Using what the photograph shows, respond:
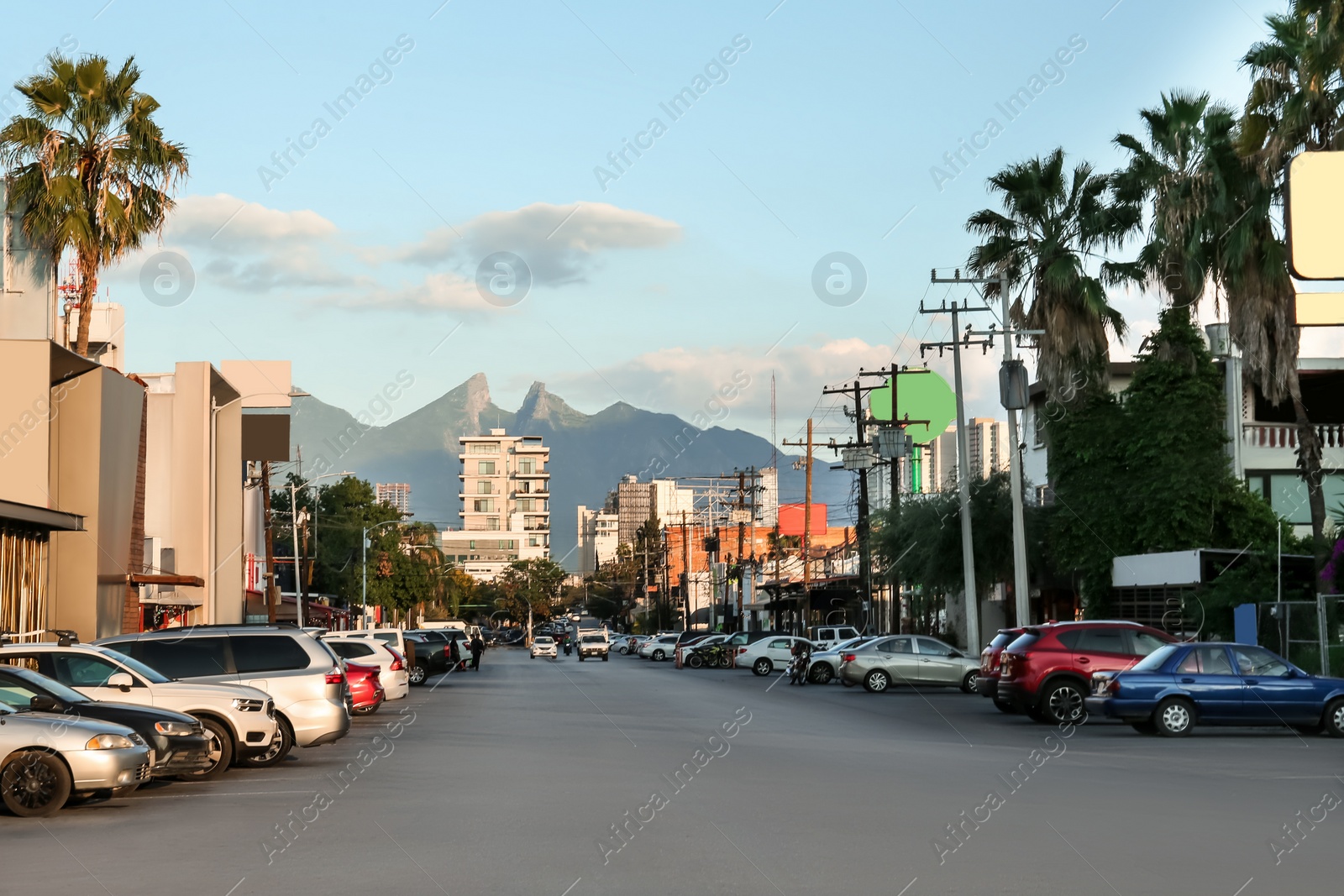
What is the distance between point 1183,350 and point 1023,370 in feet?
21.0

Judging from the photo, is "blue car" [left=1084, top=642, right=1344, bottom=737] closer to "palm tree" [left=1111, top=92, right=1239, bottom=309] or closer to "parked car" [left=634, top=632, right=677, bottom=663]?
"palm tree" [left=1111, top=92, right=1239, bottom=309]

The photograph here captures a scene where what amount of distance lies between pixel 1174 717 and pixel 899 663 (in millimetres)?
15436

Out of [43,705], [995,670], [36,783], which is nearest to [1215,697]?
[995,670]

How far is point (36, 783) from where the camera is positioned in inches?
520

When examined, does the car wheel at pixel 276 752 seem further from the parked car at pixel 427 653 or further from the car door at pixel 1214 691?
the parked car at pixel 427 653

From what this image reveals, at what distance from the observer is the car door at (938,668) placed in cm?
Answer: 3750

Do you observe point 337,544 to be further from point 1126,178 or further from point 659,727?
point 659,727

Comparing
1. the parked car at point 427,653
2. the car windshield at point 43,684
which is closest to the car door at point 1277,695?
the car windshield at point 43,684

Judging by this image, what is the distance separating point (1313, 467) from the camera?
3438 centimetres

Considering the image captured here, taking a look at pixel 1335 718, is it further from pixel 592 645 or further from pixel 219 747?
pixel 592 645

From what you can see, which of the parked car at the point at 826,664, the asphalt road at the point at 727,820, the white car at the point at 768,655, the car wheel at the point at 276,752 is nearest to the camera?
the asphalt road at the point at 727,820

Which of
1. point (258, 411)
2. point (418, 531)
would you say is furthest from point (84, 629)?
point (418, 531)

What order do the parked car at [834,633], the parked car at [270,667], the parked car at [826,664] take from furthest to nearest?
the parked car at [834,633] → the parked car at [826,664] → the parked car at [270,667]

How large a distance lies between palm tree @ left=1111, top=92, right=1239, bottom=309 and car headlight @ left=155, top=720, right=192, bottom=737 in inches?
1057
